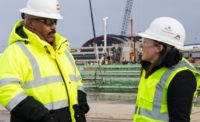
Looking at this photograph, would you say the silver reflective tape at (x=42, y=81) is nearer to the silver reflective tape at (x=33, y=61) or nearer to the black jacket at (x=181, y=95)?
the silver reflective tape at (x=33, y=61)

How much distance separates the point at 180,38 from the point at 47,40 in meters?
1.20

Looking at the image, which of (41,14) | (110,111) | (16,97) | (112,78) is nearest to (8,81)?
(16,97)

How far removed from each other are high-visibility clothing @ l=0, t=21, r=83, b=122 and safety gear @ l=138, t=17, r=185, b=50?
861 millimetres

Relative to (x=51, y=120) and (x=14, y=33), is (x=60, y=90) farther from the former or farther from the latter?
(x=14, y=33)

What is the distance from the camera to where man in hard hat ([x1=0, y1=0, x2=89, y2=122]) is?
3.75 meters

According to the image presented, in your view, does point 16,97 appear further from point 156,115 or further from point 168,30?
point 168,30

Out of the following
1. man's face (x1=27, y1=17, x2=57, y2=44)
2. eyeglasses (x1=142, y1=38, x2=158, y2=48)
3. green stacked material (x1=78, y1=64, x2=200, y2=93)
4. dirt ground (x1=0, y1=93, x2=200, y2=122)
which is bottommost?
green stacked material (x1=78, y1=64, x2=200, y2=93)

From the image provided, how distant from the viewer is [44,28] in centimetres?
409

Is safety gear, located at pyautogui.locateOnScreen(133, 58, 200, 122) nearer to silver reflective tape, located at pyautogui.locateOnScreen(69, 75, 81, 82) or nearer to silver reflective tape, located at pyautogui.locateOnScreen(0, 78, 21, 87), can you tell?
silver reflective tape, located at pyautogui.locateOnScreen(69, 75, 81, 82)

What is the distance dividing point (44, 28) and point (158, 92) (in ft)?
3.97

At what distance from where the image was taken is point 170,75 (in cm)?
347

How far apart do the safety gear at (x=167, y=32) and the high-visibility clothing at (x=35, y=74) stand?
0.86 meters

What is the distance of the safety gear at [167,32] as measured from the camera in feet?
11.8

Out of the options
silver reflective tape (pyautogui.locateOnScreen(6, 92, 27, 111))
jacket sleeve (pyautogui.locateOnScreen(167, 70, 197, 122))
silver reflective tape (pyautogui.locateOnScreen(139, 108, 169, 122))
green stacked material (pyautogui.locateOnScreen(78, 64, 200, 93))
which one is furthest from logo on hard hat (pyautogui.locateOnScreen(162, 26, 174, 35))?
green stacked material (pyautogui.locateOnScreen(78, 64, 200, 93))
